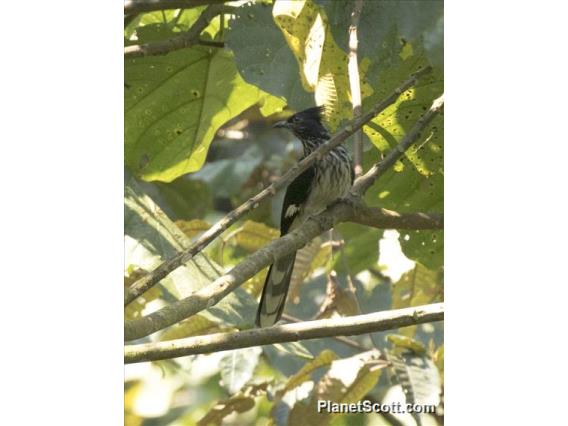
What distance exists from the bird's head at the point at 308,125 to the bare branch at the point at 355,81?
4.9 inches

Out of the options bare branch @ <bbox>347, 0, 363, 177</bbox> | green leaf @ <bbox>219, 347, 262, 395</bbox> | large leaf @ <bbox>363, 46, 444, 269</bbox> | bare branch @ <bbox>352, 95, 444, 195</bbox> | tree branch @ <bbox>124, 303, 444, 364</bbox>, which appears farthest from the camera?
green leaf @ <bbox>219, 347, 262, 395</bbox>

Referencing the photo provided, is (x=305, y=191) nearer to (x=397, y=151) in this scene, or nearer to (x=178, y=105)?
(x=178, y=105)

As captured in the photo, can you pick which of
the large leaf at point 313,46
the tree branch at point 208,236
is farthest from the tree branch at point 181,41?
the tree branch at point 208,236

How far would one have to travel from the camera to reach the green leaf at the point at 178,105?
2.77m

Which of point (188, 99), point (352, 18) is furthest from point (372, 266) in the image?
point (352, 18)

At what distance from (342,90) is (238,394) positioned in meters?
0.80

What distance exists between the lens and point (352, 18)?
7.63 feet

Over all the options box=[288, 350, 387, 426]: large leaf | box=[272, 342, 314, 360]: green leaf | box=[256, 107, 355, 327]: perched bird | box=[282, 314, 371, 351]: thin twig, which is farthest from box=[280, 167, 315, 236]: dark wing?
box=[288, 350, 387, 426]: large leaf

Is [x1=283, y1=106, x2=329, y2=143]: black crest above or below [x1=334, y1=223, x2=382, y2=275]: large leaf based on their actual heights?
above

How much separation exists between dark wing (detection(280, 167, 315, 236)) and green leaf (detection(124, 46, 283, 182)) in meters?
0.24

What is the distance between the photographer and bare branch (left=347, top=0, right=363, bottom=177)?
2309mm

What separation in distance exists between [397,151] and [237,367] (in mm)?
745

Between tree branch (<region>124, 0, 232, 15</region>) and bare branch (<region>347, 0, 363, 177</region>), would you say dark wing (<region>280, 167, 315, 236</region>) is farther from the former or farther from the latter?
tree branch (<region>124, 0, 232, 15</region>)

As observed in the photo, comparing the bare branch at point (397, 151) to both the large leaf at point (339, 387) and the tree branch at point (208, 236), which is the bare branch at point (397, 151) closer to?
the tree branch at point (208, 236)
